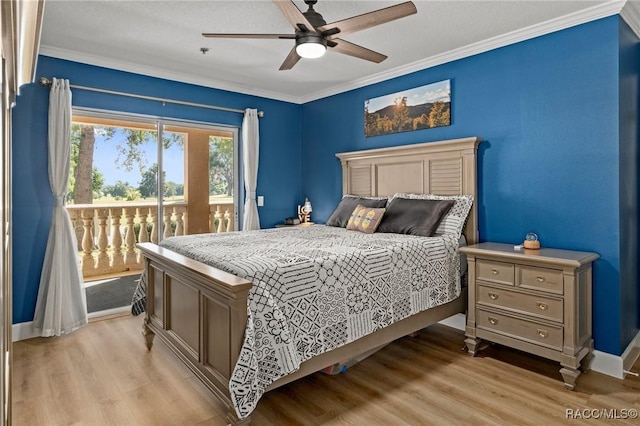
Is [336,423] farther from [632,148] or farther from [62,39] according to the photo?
[62,39]

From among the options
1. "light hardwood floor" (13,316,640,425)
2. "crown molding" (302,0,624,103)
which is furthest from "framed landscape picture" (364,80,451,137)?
"light hardwood floor" (13,316,640,425)

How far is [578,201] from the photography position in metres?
2.88

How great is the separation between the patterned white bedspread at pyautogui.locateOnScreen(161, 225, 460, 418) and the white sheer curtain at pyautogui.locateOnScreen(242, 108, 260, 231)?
1.50 meters

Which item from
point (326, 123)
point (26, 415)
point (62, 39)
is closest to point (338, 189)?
point (326, 123)

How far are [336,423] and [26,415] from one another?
1.73 meters

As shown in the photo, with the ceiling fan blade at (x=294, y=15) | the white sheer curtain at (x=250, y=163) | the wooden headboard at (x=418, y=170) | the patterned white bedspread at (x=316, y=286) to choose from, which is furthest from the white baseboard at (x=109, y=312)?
the ceiling fan blade at (x=294, y=15)

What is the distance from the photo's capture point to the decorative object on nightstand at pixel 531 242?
2.88m

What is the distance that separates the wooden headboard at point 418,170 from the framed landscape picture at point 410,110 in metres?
0.27

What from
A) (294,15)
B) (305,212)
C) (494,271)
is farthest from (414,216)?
(305,212)

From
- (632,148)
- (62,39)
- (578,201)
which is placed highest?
(62,39)

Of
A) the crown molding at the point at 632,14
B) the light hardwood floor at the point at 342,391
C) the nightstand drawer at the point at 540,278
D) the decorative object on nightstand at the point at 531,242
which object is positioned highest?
the crown molding at the point at 632,14

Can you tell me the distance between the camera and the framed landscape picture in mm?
3730

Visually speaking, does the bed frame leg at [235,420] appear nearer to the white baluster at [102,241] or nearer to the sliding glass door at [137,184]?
the sliding glass door at [137,184]

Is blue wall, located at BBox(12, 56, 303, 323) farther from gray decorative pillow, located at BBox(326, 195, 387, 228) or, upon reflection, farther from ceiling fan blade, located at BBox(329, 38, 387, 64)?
ceiling fan blade, located at BBox(329, 38, 387, 64)
